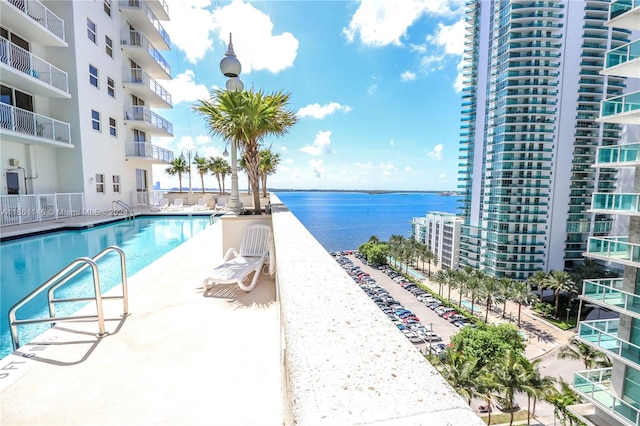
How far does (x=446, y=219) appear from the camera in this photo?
2500 inches

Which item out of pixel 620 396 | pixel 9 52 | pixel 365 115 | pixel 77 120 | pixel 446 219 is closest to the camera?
pixel 9 52

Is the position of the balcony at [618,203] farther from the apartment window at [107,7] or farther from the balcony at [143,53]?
the apartment window at [107,7]

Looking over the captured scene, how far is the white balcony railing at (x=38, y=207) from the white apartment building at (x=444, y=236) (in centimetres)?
6093

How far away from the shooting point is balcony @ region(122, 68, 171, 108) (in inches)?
747

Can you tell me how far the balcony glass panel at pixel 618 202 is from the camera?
11.5 metres

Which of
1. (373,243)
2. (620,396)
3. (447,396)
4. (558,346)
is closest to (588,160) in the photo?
(558,346)

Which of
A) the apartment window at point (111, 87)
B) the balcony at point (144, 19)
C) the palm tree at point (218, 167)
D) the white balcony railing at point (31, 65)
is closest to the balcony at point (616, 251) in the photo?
the white balcony railing at point (31, 65)

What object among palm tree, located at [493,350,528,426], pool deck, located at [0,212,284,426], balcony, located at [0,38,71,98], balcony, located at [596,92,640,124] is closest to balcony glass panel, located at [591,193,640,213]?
balcony, located at [596,92,640,124]

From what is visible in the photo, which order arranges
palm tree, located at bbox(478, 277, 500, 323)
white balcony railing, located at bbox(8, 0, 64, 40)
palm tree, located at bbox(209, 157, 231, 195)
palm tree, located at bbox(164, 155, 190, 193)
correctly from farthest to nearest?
palm tree, located at bbox(209, 157, 231, 195)
palm tree, located at bbox(164, 155, 190, 193)
palm tree, located at bbox(478, 277, 500, 323)
white balcony railing, located at bbox(8, 0, 64, 40)

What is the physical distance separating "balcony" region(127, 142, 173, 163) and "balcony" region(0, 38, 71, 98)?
5.72 metres

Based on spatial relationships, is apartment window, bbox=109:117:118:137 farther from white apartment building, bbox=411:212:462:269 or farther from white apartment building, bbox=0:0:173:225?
white apartment building, bbox=411:212:462:269

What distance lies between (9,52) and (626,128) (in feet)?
226

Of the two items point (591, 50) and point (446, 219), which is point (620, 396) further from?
point (591, 50)

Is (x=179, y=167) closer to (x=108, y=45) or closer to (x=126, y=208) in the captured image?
(x=108, y=45)
